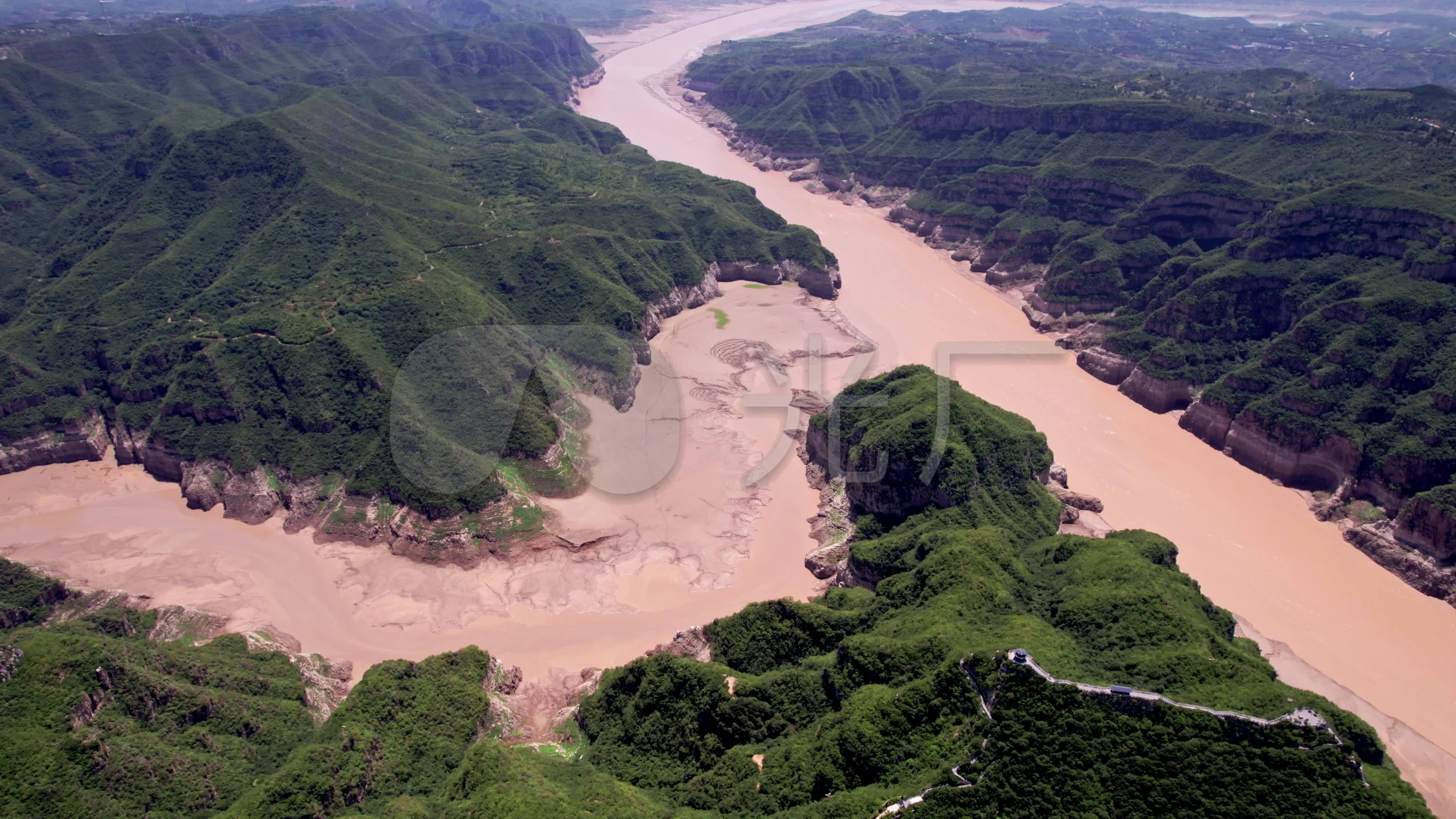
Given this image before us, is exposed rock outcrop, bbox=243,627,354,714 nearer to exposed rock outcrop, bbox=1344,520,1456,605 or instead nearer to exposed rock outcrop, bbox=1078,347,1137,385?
exposed rock outcrop, bbox=1344,520,1456,605

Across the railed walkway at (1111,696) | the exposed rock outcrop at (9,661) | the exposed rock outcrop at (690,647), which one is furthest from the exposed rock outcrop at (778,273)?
the exposed rock outcrop at (9,661)

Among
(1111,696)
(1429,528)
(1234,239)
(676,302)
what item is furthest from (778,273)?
(1111,696)

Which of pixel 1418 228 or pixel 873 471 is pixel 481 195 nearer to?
pixel 873 471

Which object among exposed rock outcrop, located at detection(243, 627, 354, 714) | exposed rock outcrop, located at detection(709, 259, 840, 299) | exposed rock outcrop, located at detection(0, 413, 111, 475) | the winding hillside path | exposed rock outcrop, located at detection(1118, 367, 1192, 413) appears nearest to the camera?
exposed rock outcrop, located at detection(243, 627, 354, 714)

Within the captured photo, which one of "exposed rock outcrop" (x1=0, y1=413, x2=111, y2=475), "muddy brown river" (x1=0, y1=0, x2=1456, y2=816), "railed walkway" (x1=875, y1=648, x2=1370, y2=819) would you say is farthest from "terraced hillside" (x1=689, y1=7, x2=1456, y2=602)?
"exposed rock outcrop" (x1=0, y1=413, x2=111, y2=475)

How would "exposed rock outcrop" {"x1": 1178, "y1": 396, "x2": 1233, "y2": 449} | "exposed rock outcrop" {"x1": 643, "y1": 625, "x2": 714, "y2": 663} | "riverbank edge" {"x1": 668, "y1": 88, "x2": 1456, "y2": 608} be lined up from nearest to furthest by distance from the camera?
"exposed rock outcrop" {"x1": 643, "y1": 625, "x2": 714, "y2": 663} < "riverbank edge" {"x1": 668, "y1": 88, "x2": 1456, "y2": 608} < "exposed rock outcrop" {"x1": 1178, "y1": 396, "x2": 1233, "y2": 449}

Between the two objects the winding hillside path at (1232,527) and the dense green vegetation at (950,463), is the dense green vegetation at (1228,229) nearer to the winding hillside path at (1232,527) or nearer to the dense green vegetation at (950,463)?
the winding hillside path at (1232,527)

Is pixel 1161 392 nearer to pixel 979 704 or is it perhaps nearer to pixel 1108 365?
pixel 1108 365

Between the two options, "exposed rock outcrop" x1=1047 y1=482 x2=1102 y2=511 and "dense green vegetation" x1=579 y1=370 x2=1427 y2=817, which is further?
"exposed rock outcrop" x1=1047 y1=482 x2=1102 y2=511

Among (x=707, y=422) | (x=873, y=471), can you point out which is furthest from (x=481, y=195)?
(x=873, y=471)
